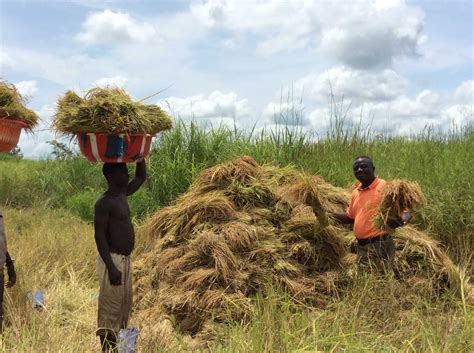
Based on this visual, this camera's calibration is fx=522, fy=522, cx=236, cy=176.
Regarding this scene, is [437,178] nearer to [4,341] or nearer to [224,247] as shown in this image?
[224,247]

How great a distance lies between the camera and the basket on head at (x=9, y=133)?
3.82 meters

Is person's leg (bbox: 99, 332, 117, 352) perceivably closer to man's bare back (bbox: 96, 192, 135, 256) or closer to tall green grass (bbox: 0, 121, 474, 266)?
man's bare back (bbox: 96, 192, 135, 256)

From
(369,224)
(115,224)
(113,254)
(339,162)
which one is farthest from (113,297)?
(339,162)

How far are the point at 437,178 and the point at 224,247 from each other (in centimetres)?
300

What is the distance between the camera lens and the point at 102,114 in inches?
129

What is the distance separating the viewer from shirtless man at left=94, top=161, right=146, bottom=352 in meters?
3.34

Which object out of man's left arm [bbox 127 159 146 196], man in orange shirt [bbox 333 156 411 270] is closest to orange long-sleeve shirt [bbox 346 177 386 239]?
man in orange shirt [bbox 333 156 411 270]

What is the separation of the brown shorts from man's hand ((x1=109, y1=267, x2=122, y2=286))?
0.14ft

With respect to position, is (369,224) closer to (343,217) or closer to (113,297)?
(343,217)

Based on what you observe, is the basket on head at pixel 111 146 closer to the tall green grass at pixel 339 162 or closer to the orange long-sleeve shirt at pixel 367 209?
the orange long-sleeve shirt at pixel 367 209

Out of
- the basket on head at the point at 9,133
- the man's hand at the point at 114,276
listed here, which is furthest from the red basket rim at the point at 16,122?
the man's hand at the point at 114,276

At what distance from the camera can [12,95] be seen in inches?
154

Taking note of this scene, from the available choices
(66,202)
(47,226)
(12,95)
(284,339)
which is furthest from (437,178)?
(66,202)

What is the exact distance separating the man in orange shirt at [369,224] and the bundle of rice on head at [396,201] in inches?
6.3
